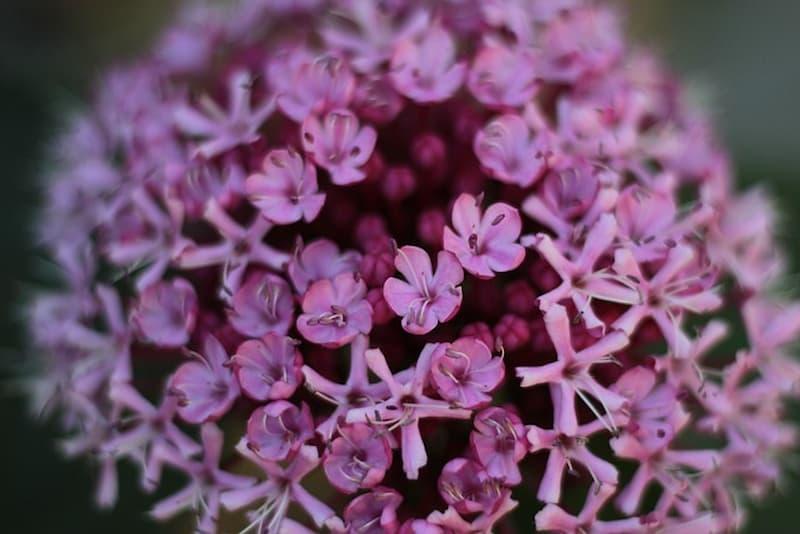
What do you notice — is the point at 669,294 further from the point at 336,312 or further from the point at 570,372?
the point at 336,312

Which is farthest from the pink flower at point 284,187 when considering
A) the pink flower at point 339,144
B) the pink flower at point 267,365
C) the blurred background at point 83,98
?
the blurred background at point 83,98

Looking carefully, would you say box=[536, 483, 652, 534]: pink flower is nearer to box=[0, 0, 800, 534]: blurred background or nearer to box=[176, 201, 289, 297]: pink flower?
box=[176, 201, 289, 297]: pink flower

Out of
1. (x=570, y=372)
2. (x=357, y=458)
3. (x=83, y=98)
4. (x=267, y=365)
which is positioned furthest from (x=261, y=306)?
(x=83, y=98)

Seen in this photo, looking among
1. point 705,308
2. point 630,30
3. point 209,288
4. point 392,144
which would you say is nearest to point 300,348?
point 209,288

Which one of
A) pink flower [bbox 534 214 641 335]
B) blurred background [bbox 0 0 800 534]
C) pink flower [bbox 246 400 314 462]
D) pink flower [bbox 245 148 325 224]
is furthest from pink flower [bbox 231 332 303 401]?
blurred background [bbox 0 0 800 534]

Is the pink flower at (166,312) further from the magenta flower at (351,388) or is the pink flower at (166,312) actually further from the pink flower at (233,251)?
the magenta flower at (351,388)

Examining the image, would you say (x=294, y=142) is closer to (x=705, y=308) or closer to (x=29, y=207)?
(x=705, y=308)
